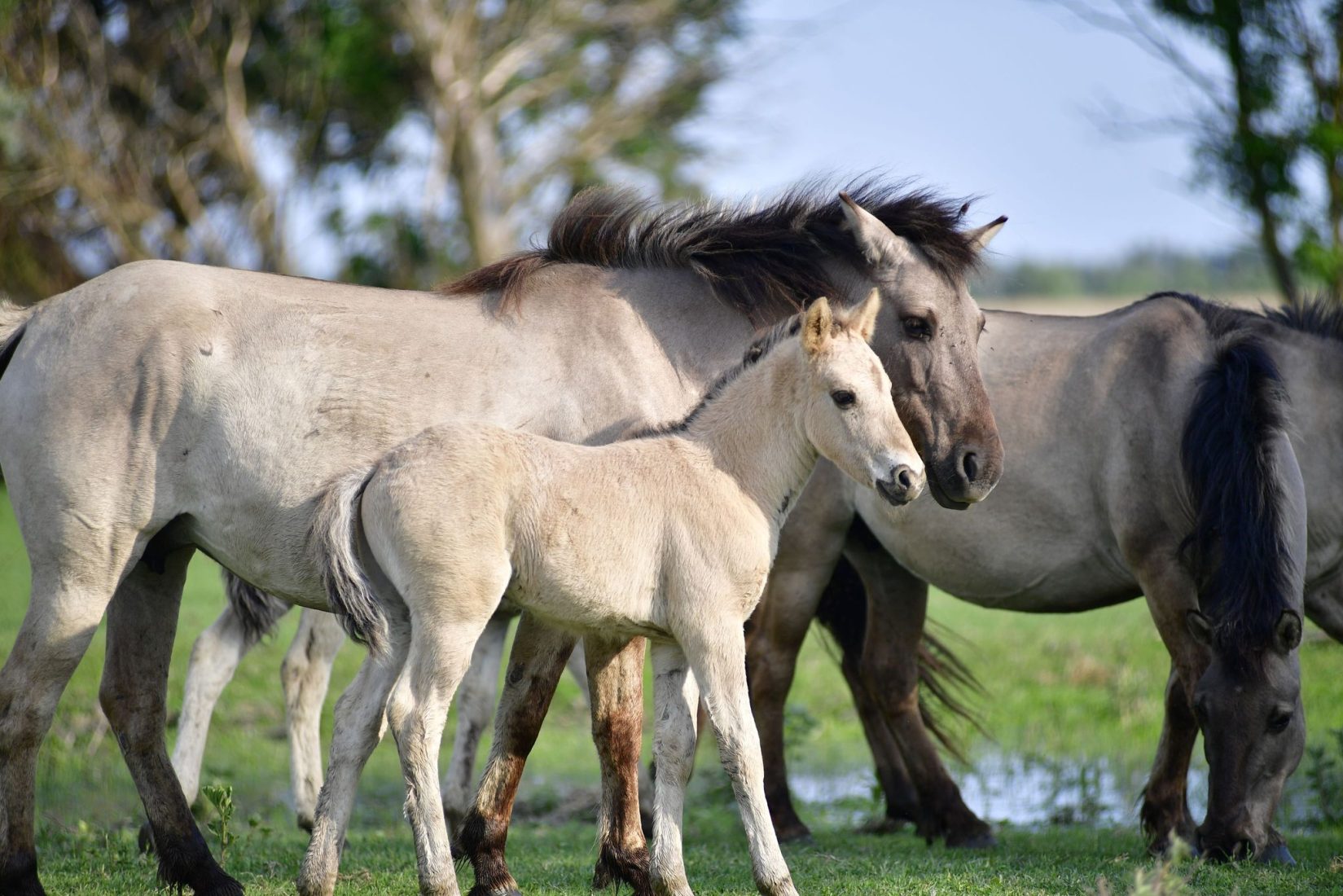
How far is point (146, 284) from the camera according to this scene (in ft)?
16.8

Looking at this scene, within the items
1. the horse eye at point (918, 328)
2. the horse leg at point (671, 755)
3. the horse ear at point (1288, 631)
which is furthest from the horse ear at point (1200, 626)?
the horse leg at point (671, 755)

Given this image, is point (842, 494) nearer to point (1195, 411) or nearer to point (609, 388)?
point (1195, 411)

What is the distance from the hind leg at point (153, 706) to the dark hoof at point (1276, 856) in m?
3.97

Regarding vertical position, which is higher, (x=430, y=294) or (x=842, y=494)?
(x=430, y=294)

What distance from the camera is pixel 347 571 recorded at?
4375mm

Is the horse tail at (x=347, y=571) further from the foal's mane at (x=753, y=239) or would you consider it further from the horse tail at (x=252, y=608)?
the horse tail at (x=252, y=608)

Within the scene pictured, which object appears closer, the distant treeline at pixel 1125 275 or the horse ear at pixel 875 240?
the horse ear at pixel 875 240

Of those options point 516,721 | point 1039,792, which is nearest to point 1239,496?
point 516,721

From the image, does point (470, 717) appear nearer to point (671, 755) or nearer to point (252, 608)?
point (252, 608)

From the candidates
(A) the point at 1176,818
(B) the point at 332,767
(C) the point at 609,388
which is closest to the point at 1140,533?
(A) the point at 1176,818

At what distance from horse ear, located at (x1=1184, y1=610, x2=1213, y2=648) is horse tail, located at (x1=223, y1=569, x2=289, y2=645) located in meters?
4.27

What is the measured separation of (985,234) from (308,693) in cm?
405

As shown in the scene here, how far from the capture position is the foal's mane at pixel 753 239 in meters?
5.66

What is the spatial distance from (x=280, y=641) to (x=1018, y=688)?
6600 millimetres
